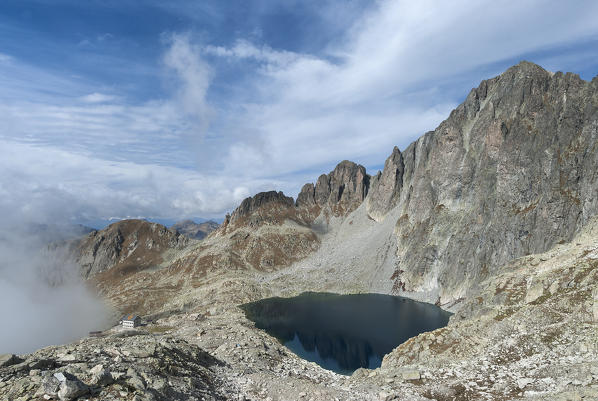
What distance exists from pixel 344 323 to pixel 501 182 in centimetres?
8047

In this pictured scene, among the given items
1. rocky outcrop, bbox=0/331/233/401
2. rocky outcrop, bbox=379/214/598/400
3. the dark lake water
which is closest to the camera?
rocky outcrop, bbox=0/331/233/401

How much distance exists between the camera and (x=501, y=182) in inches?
4830

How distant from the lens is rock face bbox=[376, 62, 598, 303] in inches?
3969

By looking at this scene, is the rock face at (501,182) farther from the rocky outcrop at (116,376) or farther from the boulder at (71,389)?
the boulder at (71,389)

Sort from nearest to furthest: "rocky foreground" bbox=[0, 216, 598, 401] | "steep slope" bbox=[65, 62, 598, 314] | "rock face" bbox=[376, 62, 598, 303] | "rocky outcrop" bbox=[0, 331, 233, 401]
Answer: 1. "rocky outcrop" bbox=[0, 331, 233, 401]
2. "rocky foreground" bbox=[0, 216, 598, 401]
3. "rock face" bbox=[376, 62, 598, 303]
4. "steep slope" bbox=[65, 62, 598, 314]

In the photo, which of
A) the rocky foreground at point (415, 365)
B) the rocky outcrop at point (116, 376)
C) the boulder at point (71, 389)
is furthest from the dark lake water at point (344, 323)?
the boulder at point (71, 389)

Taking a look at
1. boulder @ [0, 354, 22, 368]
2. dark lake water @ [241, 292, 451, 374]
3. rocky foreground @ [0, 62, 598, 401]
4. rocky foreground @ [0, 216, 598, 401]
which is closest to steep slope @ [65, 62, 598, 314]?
rocky foreground @ [0, 62, 598, 401]

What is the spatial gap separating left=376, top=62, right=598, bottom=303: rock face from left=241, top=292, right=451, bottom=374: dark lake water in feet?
65.8

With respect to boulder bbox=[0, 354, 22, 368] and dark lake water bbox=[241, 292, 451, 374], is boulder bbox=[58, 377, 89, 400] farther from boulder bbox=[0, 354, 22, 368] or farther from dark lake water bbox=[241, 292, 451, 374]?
dark lake water bbox=[241, 292, 451, 374]

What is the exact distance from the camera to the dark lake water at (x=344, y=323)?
241ft

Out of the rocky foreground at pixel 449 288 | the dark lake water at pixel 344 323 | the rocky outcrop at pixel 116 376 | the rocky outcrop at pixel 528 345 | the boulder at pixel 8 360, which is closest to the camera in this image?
the rocky outcrop at pixel 116 376

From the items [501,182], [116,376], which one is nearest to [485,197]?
[501,182]

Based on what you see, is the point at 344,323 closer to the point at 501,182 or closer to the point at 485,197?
the point at 485,197

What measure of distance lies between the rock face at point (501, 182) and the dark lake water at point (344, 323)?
65.8 ft
